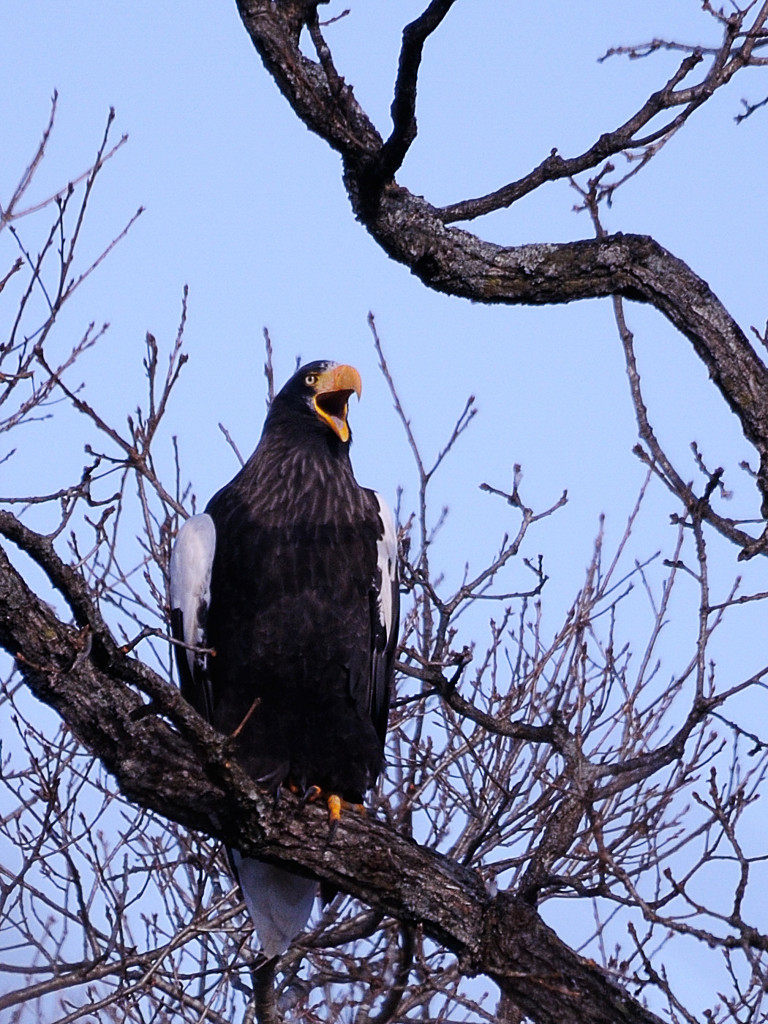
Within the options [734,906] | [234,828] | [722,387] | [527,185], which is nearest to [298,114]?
[527,185]

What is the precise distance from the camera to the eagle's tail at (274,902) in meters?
3.98

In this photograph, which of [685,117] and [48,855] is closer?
[685,117]

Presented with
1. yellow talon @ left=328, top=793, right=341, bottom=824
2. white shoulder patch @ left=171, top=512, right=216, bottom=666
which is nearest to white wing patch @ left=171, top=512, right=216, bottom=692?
white shoulder patch @ left=171, top=512, right=216, bottom=666

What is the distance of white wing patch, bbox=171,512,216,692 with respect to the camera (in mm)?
3928

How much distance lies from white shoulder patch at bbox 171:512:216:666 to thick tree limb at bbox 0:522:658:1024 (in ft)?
2.39

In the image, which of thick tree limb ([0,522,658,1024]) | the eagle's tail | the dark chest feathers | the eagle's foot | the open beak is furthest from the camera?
the open beak

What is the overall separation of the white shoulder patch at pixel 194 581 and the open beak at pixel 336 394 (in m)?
0.69

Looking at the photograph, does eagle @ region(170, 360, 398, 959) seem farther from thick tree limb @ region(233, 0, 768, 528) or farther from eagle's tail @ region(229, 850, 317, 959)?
thick tree limb @ region(233, 0, 768, 528)

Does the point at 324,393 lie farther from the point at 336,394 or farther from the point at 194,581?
the point at 194,581

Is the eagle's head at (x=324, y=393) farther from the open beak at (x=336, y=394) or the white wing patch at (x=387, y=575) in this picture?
the white wing patch at (x=387, y=575)

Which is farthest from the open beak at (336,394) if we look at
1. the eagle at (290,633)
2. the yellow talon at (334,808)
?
the yellow talon at (334,808)

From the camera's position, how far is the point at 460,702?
306 cm

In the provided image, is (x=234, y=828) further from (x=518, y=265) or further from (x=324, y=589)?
(x=518, y=265)

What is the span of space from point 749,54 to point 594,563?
259 centimetres
